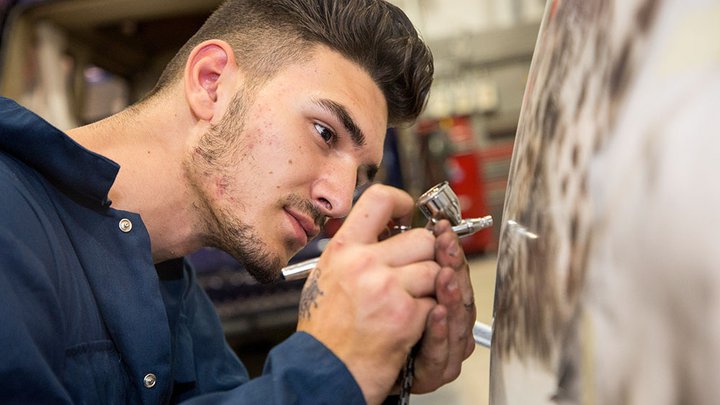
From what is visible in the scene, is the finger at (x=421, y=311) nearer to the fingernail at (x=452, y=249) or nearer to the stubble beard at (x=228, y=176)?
the fingernail at (x=452, y=249)

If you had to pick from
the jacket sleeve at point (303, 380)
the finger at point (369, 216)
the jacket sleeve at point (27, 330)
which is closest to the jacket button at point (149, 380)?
the jacket sleeve at point (27, 330)

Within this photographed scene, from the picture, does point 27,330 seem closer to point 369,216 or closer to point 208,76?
point 369,216

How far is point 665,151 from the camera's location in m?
0.48

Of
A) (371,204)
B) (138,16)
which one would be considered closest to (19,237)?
(371,204)

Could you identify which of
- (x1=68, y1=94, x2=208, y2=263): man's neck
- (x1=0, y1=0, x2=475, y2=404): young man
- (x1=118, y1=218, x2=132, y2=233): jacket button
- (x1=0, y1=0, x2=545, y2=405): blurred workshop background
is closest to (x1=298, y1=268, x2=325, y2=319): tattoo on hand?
(x1=0, y1=0, x2=475, y2=404): young man

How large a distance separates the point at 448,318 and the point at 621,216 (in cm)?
29

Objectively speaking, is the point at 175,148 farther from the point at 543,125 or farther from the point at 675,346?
the point at 675,346

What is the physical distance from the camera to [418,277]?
0.71m

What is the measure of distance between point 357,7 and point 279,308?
111 inches

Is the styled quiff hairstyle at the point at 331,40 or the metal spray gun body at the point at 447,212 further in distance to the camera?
the styled quiff hairstyle at the point at 331,40

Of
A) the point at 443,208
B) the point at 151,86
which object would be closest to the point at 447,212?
the point at 443,208

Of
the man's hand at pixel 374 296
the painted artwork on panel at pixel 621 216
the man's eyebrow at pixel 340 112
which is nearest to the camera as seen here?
the painted artwork on panel at pixel 621 216

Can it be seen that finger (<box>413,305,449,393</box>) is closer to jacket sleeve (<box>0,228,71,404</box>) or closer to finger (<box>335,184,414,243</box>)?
finger (<box>335,184,414,243</box>)

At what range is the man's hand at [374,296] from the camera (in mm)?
700
